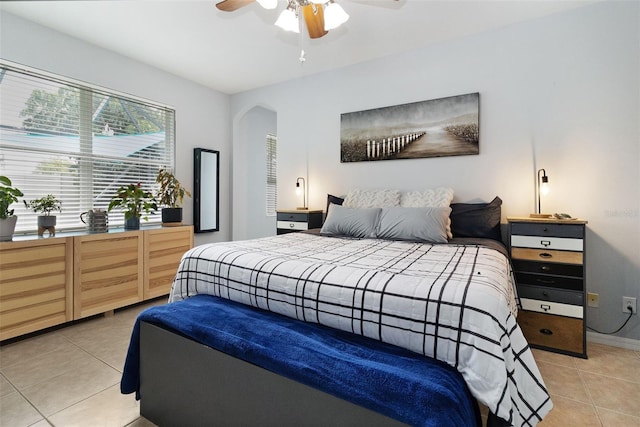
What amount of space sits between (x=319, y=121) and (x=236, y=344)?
3.02 metres

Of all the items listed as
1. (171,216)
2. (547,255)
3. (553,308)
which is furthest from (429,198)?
(171,216)

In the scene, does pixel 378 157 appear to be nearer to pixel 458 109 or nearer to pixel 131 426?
pixel 458 109

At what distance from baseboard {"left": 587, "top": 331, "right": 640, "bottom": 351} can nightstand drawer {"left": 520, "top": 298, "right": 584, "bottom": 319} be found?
0.49 meters

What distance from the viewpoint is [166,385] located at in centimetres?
147

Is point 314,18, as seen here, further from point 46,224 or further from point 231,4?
point 46,224

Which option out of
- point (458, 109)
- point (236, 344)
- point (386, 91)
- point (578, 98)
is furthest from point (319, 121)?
point (236, 344)

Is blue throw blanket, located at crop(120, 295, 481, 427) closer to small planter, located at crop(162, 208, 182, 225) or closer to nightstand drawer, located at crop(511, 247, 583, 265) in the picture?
nightstand drawer, located at crop(511, 247, 583, 265)

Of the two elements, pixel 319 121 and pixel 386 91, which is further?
pixel 319 121

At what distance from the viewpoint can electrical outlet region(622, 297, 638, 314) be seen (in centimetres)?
234

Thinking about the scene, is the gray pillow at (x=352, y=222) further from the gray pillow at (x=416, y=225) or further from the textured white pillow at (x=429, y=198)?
the textured white pillow at (x=429, y=198)

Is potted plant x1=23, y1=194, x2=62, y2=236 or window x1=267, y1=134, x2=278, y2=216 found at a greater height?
window x1=267, y1=134, x2=278, y2=216

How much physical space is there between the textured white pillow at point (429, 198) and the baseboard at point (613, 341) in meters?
1.48

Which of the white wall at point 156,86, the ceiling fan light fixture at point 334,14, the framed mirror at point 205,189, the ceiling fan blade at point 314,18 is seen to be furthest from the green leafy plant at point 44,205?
the ceiling fan light fixture at point 334,14

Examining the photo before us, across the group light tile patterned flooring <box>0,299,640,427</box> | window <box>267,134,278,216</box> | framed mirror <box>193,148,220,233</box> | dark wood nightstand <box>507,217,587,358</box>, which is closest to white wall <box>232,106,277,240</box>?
window <box>267,134,278,216</box>
